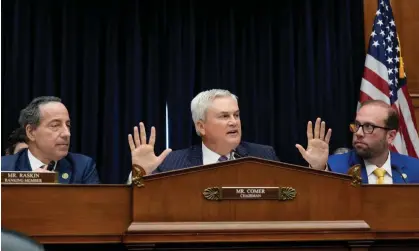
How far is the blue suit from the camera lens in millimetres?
3590

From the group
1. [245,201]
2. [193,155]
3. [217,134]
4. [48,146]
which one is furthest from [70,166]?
[245,201]

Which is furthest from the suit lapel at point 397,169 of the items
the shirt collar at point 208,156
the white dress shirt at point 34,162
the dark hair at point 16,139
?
the dark hair at point 16,139

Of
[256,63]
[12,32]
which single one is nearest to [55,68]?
[12,32]

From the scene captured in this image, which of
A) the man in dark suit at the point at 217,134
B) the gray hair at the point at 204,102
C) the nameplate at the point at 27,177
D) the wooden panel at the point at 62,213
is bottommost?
the wooden panel at the point at 62,213

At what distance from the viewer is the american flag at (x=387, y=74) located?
525cm

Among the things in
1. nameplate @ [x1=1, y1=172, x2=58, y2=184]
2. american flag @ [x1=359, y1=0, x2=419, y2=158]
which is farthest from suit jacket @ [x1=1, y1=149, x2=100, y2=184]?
american flag @ [x1=359, y1=0, x2=419, y2=158]

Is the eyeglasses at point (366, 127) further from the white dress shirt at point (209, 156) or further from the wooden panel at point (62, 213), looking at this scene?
the wooden panel at point (62, 213)

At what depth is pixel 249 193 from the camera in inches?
95.0

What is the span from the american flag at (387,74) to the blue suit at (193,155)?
177 cm

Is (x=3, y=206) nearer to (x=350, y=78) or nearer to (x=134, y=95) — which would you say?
(x=134, y=95)

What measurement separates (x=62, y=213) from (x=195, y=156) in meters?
1.42

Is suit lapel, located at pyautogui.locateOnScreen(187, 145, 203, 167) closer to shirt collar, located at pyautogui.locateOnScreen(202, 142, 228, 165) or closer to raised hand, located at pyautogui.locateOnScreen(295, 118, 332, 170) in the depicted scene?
shirt collar, located at pyautogui.locateOnScreen(202, 142, 228, 165)

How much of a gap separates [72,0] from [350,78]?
7.74 feet

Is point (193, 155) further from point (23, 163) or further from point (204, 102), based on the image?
point (23, 163)
